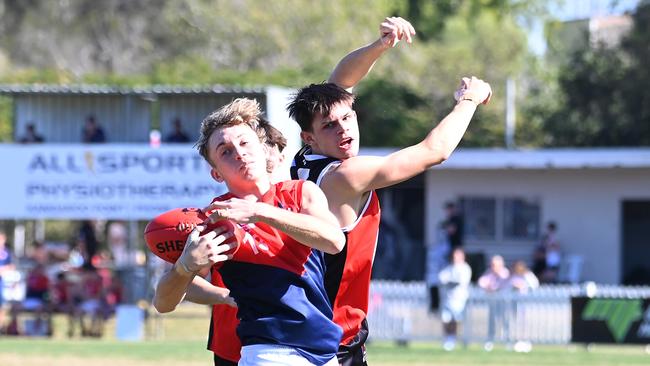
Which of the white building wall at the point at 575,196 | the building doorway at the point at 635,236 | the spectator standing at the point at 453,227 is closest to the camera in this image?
the spectator standing at the point at 453,227

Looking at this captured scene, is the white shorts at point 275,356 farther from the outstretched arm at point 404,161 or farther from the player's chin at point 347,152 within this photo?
the player's chin at point 347,152

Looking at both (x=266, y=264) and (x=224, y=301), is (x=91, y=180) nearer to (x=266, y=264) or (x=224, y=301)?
(x=224, y=301)

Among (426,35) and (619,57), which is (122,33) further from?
(619,57)

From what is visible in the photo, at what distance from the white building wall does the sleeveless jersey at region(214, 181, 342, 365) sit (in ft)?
80.0

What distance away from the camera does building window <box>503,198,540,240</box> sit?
29641mm

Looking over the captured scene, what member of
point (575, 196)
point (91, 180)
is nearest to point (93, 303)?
point (91, 180)

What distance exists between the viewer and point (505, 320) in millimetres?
20781

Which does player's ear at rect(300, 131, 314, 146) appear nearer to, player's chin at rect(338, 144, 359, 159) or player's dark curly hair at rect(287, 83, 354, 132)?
player's dark curly hair at rect(287, 83, 354, 132)

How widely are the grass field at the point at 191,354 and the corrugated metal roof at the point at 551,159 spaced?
7.70 meters

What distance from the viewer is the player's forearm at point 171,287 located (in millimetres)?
4910

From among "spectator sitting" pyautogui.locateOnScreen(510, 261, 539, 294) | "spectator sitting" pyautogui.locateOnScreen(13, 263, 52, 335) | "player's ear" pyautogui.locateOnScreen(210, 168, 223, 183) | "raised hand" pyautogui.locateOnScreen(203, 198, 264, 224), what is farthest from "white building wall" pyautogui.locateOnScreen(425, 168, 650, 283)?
"raised hand" pyautogui.locateOnScreen(203, 198, 264, 224)

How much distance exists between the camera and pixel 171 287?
4984 millimetres

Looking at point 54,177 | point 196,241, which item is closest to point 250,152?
point 196,241

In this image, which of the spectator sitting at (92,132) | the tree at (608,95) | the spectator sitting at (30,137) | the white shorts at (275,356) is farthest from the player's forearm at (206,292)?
the tree at (608,95)
